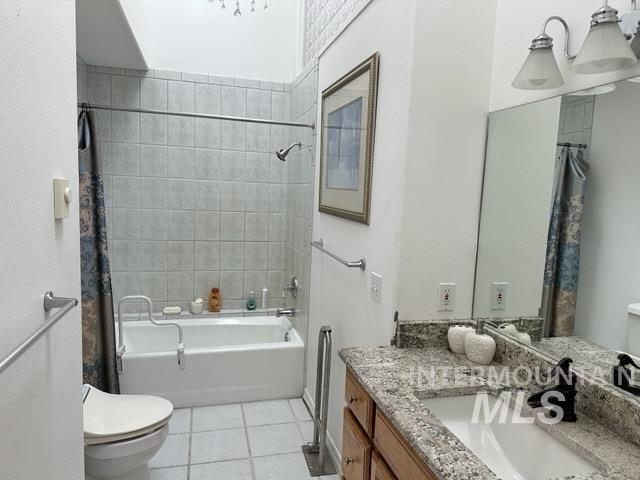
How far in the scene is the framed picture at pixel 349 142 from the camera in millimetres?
1930

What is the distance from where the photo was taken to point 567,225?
1.37 m

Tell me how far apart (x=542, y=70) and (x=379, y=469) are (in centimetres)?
133

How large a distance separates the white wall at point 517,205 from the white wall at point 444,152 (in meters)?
0.06

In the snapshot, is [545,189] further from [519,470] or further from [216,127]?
[216,127]

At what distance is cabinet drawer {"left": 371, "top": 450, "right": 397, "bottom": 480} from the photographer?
1302 mm

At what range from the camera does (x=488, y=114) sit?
1.71 meters

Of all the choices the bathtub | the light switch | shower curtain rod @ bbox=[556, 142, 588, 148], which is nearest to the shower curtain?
the bathtub

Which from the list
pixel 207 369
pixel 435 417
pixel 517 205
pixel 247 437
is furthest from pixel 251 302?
pixel 435 417

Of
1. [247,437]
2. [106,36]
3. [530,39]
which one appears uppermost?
[106,36]

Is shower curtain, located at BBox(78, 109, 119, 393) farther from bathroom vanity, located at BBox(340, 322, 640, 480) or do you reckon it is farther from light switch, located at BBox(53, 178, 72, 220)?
bathroom vanity, located at BBox(340, 322, 640, 480)

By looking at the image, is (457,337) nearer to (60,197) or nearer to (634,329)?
(634,329)

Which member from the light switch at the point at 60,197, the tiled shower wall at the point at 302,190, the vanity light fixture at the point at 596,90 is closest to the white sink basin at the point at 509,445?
the vanity light fixture at the point at 596,90

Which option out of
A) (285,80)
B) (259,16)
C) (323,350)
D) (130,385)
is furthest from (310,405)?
(259,16)

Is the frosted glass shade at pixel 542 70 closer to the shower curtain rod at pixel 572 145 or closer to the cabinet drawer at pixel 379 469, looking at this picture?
the shower curtain rod at pixel 572 145
